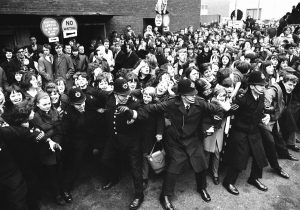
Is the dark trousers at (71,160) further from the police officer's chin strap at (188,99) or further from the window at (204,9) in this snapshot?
the window at (204,9)

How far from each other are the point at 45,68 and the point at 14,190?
4.60 metres

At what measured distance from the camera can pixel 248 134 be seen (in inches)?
161

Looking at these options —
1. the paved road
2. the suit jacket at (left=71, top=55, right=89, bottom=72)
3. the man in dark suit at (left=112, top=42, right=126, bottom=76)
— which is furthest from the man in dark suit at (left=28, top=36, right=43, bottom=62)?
the paved road

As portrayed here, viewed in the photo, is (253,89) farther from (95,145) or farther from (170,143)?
(95,145)

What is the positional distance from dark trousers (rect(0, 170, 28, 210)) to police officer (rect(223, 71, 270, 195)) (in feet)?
10.4

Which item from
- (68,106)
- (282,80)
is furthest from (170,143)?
(282,80)

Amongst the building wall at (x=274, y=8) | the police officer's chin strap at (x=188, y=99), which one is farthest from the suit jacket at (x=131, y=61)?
the building wall at (x=274, y=8)

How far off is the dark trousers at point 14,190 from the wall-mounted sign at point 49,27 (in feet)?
15.7

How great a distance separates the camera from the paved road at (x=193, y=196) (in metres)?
3.98

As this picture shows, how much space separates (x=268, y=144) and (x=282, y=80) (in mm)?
1424

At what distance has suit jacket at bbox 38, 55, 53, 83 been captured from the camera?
6.93 m

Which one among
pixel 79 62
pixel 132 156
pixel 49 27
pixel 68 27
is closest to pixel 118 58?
pixel 79 62

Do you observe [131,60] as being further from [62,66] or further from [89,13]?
[89,13]

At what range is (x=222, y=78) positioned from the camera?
4559 mm
